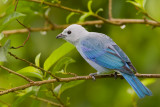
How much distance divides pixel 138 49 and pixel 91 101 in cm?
119

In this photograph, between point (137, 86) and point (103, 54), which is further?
point (103, 54)

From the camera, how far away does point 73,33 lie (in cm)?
477

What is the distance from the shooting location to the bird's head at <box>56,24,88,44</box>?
4.71 m

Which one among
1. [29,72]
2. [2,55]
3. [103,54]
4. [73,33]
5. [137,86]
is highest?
[2,55]

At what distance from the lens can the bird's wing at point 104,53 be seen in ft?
13.3

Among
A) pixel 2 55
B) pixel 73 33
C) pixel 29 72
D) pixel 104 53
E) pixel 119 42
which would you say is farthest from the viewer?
pixel 119 42

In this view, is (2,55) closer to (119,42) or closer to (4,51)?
(4,51)

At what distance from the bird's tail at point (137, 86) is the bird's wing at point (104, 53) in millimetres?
96

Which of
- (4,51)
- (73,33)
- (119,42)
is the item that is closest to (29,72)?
(4,51)

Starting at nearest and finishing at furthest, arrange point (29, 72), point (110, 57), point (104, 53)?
point (29, 72), point (110, 57), point (104, 53)

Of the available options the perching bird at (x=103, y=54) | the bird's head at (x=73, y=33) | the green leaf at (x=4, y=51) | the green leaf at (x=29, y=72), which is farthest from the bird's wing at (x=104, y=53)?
the green leaf at (x=4, y=51)

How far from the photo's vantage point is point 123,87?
554 cm

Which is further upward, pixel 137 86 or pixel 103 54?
pixel 103 54

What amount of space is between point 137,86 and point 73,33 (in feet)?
4.61
